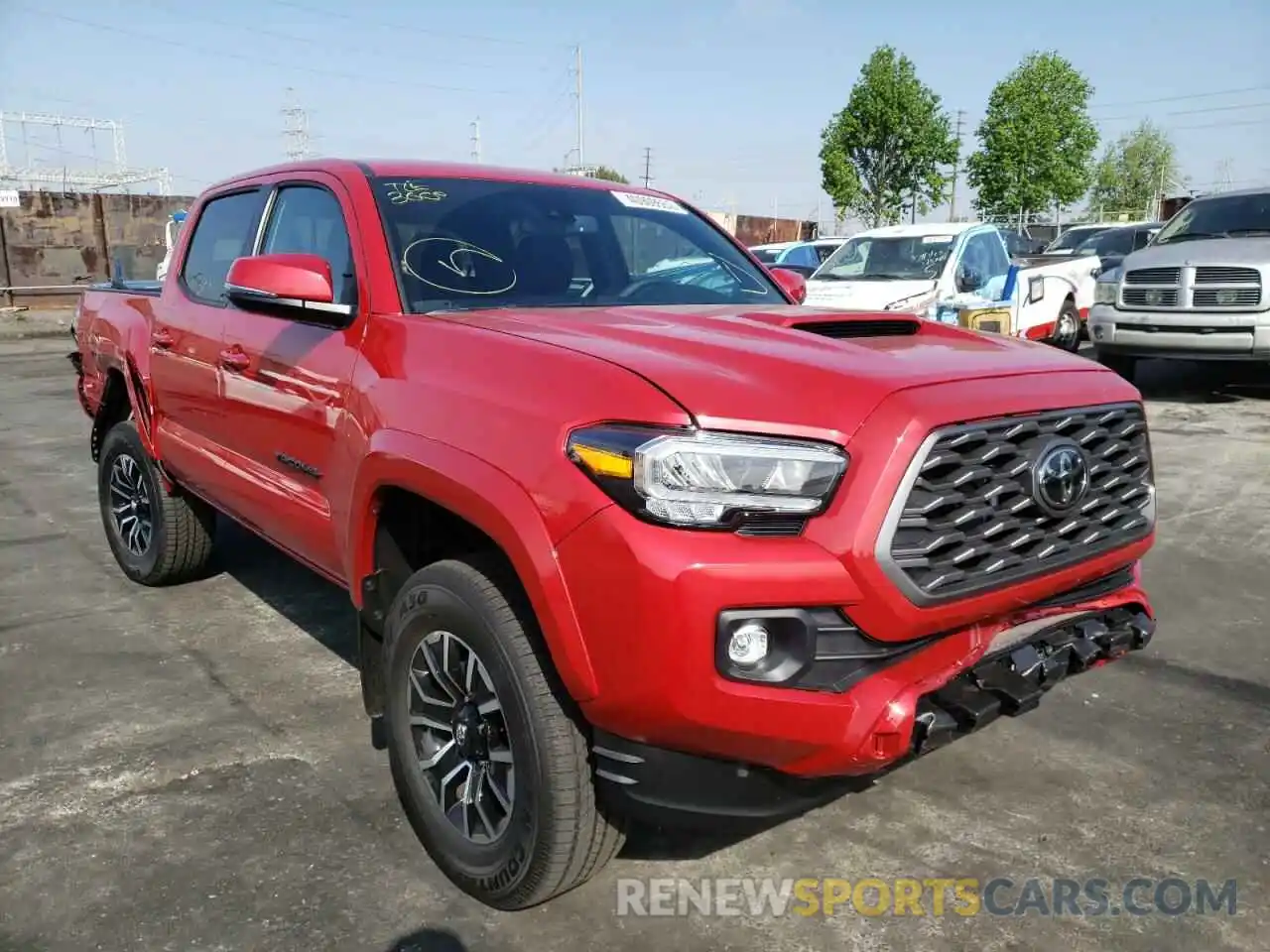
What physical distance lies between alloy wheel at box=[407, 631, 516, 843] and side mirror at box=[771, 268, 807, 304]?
2009mm

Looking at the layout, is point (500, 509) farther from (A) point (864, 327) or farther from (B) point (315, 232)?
(B) point (315, 232)

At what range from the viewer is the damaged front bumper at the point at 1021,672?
7.21 feet

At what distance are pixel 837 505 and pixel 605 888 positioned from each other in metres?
1.24

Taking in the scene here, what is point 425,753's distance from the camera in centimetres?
272

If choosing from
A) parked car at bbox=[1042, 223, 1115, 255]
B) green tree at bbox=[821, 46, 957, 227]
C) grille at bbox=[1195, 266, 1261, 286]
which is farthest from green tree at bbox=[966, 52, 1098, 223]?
grille at bbox=[1195, 266, 1261, 286]

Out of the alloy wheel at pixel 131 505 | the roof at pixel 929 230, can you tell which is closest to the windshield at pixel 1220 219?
the roof at pixel 929 230

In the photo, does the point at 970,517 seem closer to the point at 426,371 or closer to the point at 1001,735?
the point at 426,371

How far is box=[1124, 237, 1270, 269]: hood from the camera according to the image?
900cm

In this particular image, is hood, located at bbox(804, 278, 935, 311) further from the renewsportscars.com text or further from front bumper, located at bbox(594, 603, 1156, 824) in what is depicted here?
front bumper, located at bbox(594, 603, 1156, 824)

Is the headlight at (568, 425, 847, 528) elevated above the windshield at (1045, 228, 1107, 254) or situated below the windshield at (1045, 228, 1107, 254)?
below

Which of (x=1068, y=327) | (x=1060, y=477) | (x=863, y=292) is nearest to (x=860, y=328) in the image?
(x=1060, y=477)

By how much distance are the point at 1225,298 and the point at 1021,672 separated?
8.19 metres

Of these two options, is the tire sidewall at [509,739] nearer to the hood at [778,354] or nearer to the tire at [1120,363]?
the hood at [778,354]

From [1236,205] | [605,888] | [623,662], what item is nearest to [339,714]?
[605,888]
